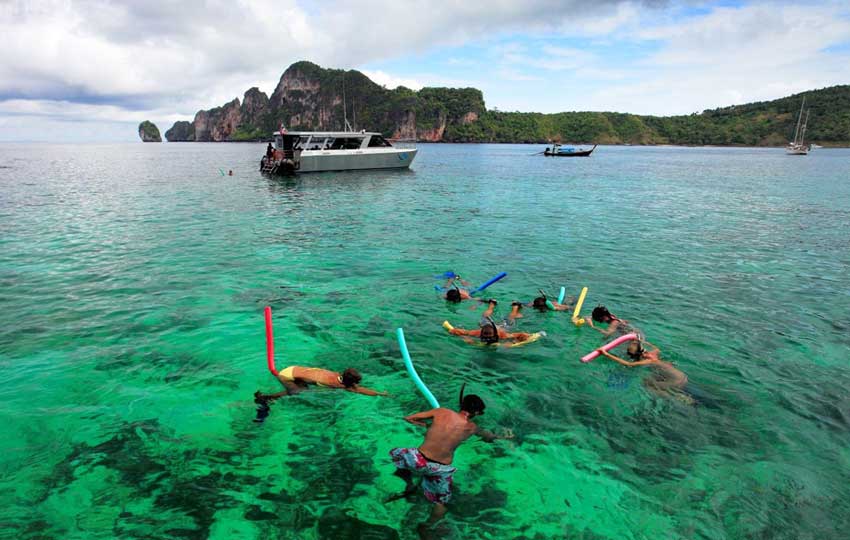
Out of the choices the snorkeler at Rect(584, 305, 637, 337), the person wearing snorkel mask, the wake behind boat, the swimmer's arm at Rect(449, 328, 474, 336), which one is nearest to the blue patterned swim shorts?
the swimmer's arm at Rect(449, 328, 474, 336)

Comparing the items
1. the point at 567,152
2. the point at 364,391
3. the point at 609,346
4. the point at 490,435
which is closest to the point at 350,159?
the point at 609,346

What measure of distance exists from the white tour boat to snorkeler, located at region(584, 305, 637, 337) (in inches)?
1503

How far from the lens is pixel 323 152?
4472 cm

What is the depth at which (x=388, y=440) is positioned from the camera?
22.4 ft

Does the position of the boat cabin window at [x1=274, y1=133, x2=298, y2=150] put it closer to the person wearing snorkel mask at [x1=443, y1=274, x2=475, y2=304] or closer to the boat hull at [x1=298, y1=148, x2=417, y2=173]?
the boat hull at [x1=298, y1=148, x2=417, y2=173]

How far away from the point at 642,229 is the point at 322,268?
1602 cm

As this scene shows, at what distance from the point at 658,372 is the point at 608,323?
218 centimetres

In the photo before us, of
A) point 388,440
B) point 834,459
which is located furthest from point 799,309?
point 388,440

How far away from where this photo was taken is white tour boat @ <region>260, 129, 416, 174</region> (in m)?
44.4

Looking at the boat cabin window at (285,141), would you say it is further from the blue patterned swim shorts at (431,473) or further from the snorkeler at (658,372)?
the blue patterned swim shorts at (431,473)

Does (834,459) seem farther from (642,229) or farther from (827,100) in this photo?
(827,100)

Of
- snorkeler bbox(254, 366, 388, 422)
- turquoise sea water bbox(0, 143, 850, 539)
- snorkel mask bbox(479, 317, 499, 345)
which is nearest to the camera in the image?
turquoise sea water bbox(0, 143, 850, 539)

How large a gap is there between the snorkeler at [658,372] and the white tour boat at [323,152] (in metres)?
39.7

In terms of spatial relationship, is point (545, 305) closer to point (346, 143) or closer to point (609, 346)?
point (609, 346)
